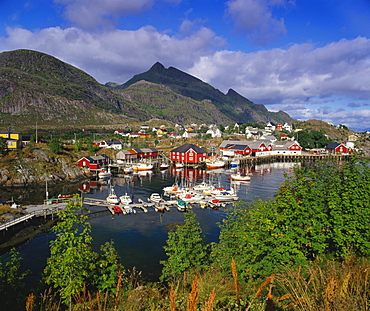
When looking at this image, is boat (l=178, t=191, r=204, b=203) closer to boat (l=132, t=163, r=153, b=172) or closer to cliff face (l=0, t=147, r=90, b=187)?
cliff face (l=0, t=147, r=90, b=187)

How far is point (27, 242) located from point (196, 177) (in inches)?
1745

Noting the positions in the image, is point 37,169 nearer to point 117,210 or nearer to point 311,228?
point 117,210

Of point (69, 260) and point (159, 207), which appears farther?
point (159, 207)

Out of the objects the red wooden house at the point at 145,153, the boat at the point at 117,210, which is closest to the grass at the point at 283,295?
the boat at the point at 117,210

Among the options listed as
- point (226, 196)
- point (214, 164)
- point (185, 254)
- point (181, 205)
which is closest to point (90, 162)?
point (214, 164)

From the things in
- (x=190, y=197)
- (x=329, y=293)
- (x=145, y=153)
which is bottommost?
(x=190, y=197)

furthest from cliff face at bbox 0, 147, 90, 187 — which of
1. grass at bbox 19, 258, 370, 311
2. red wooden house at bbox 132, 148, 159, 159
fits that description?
grass at bbox 19, 258, 370, 311

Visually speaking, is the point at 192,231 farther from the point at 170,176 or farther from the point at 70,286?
the point at 170,176

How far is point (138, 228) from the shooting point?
31406 mm

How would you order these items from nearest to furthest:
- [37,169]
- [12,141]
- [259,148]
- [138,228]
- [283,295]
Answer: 1. [283,295]
2. [138,228]
3. [37,169]
4. [12,141]
5. [259,148]

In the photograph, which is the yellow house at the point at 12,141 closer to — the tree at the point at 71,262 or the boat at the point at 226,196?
the boat at the point at 226,196

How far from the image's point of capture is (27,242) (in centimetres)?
2694

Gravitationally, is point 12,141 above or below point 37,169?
above

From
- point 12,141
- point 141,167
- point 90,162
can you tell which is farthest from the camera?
point 141,167
